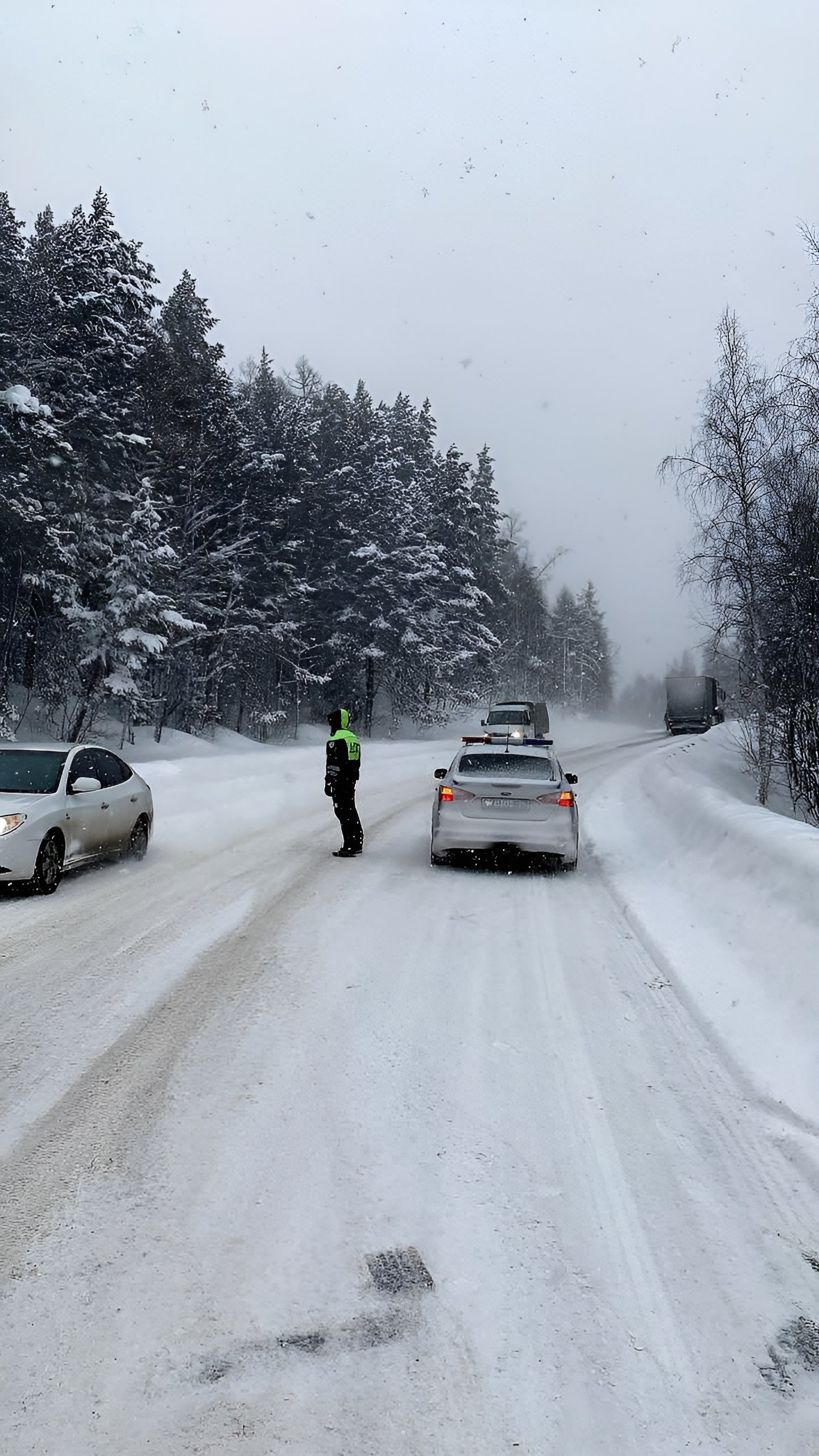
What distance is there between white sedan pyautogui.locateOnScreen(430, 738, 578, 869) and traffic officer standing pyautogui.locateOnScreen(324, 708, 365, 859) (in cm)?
115

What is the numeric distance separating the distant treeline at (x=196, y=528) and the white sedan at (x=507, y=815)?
15.7 meters

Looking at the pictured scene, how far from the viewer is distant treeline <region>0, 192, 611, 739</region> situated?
25.8 meters

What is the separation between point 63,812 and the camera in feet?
29.9

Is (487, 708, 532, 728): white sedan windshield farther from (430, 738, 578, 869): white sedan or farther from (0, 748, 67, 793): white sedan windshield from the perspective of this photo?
(0, 748, 67, 793): white sedan windshield

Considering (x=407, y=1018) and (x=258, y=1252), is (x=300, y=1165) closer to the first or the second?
(x=258, y=1252)

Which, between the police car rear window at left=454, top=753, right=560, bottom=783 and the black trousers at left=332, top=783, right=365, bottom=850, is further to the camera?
the black trousers at left=332, top=783, right=365, bottom=850

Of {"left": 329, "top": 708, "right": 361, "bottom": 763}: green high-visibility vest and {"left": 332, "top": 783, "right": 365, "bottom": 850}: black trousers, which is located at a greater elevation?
{"left": 329, "top": 708, "right": 361, "bottom": 763}: green high-visibility vest

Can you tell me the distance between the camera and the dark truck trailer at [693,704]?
169 feet

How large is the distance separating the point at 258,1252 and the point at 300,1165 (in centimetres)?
57

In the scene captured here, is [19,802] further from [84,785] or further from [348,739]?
[348,739]

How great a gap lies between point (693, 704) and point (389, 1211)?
51.6 meters

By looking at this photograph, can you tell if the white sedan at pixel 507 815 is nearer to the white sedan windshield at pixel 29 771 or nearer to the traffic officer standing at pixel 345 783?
the traffic officer standing at pixel 345 783

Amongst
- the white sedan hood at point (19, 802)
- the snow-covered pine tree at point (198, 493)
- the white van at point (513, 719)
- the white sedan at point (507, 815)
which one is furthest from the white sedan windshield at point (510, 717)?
the white sedan hood at point (19, 802)

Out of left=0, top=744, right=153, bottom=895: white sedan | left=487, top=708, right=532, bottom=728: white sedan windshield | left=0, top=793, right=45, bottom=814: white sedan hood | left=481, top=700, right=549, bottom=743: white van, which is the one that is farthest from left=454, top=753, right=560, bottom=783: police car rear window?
left=487, top=708, right=532, bottom=728: white sedan windshield
